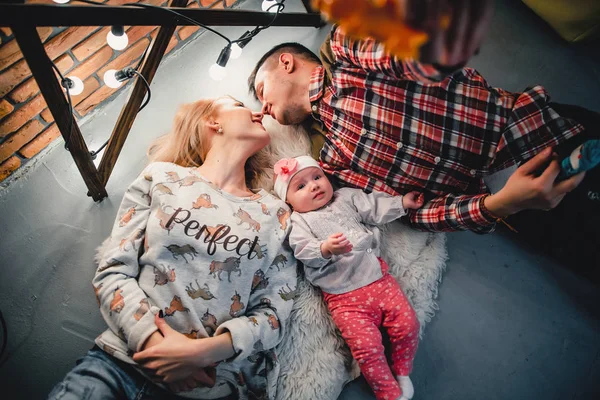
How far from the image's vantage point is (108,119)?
1912 mm

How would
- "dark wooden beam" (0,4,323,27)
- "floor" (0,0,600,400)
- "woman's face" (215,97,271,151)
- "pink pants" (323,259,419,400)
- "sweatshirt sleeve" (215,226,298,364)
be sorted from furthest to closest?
"woman's face" (215,97,271,151) → "floor" (0,0,600,400) → "pink pants" (323,259,419,400) → "sweatshirt sleeve" (215,226,298,364) → "dark wooden beam" (0,4,323,27)

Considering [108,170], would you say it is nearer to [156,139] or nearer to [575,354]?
[156,139]

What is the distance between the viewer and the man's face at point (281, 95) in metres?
1.56

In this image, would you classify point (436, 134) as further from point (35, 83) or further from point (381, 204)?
point (35, 83)

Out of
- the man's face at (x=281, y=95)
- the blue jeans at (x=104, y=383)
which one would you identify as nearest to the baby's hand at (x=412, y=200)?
the man's face at (x=281, y=95)

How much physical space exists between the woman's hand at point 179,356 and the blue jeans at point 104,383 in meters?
0.11

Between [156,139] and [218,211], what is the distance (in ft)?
2.68

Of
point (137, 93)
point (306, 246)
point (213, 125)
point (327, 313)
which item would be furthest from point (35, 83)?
point (327, 313)

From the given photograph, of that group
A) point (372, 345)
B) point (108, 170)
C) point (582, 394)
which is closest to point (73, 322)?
point (108, 170)

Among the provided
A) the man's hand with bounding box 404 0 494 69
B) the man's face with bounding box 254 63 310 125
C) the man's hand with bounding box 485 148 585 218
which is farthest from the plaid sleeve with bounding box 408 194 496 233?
the man's hand with bounding box 404 0 494 69

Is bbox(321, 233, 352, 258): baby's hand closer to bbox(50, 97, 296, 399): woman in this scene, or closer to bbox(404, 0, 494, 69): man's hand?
bbox(50, 97, 296, 399): woman

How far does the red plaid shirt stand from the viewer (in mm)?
1189

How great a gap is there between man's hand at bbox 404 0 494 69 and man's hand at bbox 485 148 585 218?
675mm

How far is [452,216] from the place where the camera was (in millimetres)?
1290
